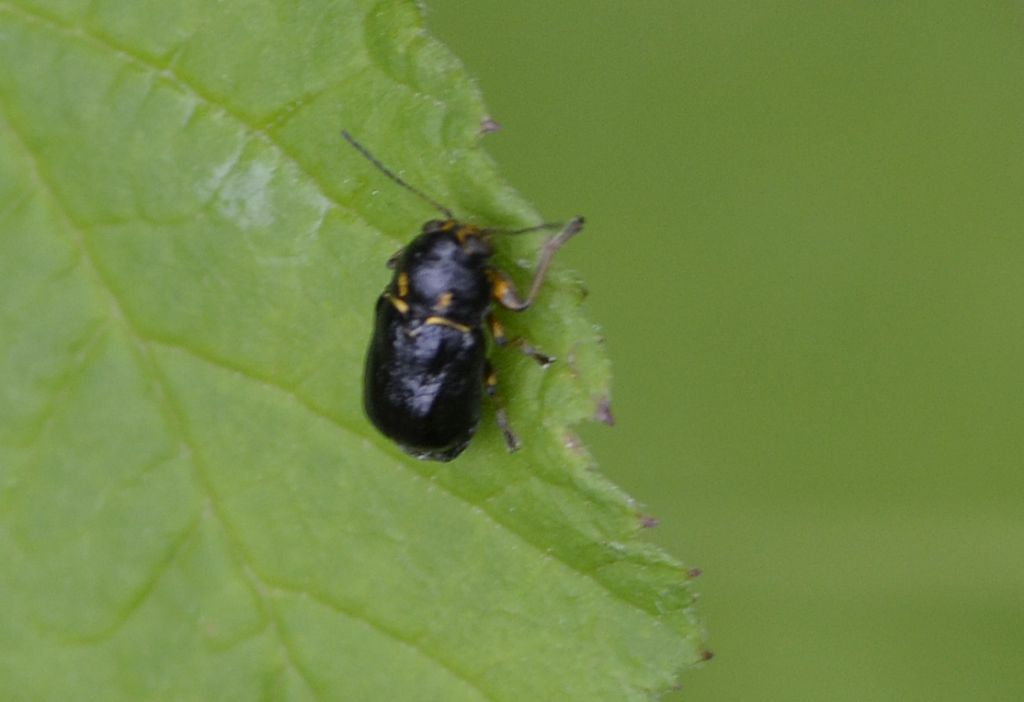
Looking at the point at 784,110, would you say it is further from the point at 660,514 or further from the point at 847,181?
the point at 660,514

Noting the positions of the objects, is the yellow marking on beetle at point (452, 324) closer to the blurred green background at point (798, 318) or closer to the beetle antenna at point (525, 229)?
the beetle antenna at point (525, 229)

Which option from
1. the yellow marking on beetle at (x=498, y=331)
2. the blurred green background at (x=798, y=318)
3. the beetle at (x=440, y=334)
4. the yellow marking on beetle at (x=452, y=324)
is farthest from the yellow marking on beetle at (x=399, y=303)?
the blurred green background at (x=798, y=318)

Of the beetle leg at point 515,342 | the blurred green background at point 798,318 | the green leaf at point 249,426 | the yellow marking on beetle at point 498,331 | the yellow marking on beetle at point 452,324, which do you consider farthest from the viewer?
the blurred green background at point 798,318

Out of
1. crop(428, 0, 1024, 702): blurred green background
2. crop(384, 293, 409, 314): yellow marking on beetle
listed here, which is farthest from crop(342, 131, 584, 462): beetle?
crop(428, 0, 1024, 702): blurred green background

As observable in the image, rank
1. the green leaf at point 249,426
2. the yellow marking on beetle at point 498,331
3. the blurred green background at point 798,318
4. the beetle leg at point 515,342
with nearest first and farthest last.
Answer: the green leaf at point 249,426, the beetle leg at point 515,342, the yellow marking on beetle at point 498,331, the blurred green background at point 798,318

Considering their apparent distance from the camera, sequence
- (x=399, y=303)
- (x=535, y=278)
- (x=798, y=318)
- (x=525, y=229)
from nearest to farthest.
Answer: (x=525, y=229) → (x=535, y=278) → (x=399, y=303) → (x=798, y=318)

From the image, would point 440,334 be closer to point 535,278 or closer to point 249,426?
point 535,278

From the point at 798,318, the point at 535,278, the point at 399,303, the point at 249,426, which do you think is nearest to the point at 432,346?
the point at 399,303
